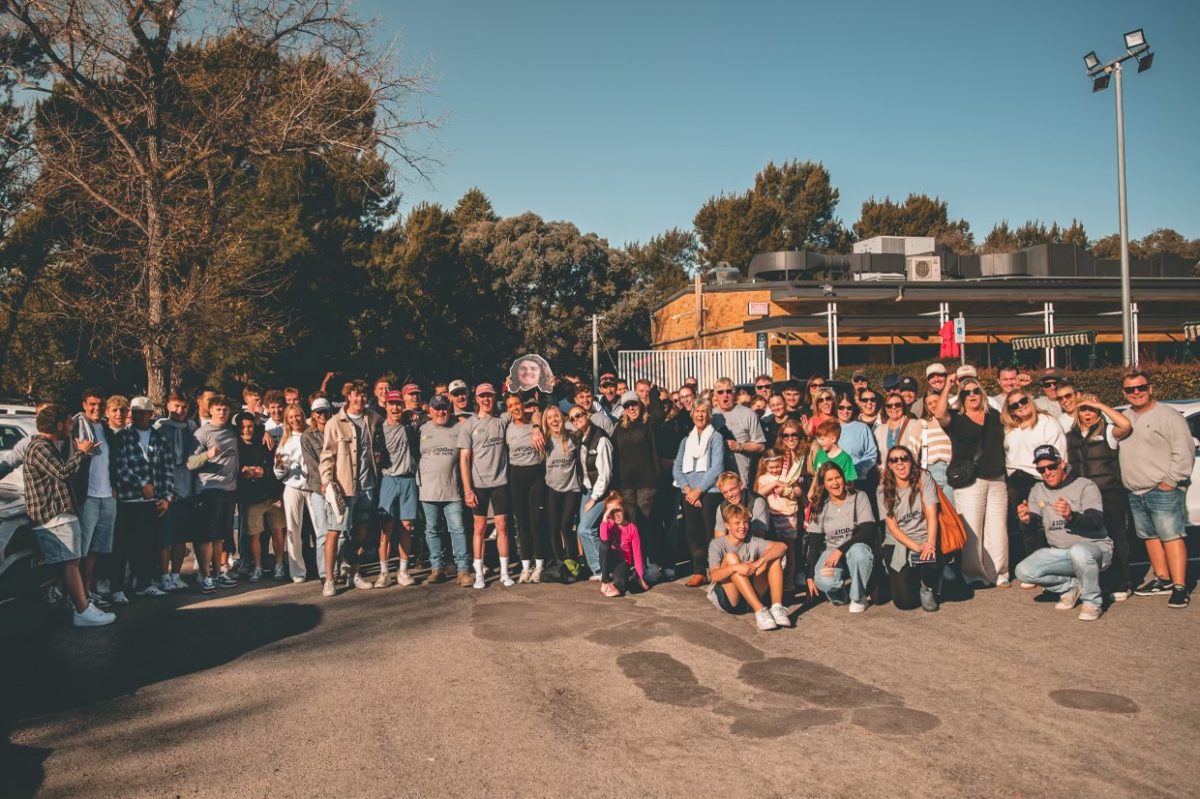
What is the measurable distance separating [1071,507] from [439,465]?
19.1ft

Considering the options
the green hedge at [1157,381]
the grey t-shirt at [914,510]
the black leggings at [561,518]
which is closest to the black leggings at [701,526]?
the black leggings at [561,518]

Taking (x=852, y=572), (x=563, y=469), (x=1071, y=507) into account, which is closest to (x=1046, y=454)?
(x=1071, y=507)

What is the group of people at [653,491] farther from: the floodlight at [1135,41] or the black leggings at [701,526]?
the floodlight at [1135,41]

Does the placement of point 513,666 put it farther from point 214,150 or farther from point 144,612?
point 214,150

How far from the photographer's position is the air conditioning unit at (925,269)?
105 feet

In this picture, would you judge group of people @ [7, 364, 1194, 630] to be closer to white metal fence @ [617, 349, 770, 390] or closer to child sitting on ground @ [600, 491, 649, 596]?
child sitting on ground @ [600, 491, 649, 596]

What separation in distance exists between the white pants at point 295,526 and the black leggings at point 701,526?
4014 millimetres

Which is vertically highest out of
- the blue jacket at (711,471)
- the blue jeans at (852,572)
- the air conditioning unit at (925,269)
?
the air conditioning unit at (925,269)

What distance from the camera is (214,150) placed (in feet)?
56.2

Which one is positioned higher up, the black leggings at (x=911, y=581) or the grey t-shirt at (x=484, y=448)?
the grey t-shirt at (x=484, y=448)

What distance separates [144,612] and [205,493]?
148 cm

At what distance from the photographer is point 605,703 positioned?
5520 millimetres

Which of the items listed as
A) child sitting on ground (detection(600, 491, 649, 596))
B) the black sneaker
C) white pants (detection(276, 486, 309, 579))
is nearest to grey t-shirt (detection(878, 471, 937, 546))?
the black sneaker

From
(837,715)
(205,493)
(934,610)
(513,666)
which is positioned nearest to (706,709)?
(837,715)
